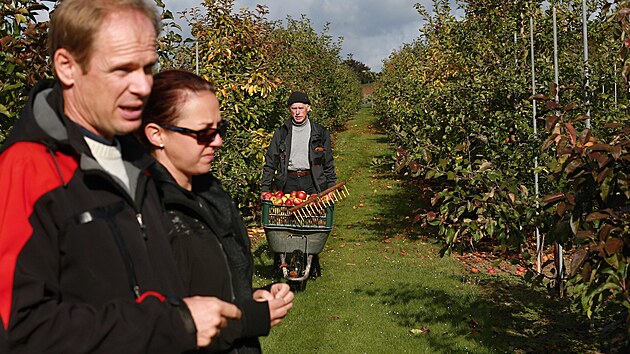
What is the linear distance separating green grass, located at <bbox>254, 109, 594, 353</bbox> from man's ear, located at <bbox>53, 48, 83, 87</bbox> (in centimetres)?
447

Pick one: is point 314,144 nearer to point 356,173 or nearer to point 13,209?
point 13,209

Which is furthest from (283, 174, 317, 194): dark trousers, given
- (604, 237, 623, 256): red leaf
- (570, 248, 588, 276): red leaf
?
(604, 237, 623, 256): red leaf

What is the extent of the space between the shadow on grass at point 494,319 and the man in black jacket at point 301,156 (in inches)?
56.5

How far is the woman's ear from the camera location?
198 cm

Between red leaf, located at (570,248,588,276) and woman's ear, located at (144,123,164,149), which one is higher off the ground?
woman's ear, located at (144,123,164,149)

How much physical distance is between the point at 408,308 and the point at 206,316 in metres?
5.69

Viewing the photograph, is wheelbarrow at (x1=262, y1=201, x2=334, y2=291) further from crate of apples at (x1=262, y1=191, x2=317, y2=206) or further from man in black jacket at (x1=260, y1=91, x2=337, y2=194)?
man in black jacket at (x1=260, y1=91, x2=337, y2=194)

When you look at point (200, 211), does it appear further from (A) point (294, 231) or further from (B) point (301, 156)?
(B) point (301, 156)

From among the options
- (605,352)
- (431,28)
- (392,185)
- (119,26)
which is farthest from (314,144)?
(392,185)

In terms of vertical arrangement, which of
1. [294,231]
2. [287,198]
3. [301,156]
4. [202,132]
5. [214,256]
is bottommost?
[294,231]

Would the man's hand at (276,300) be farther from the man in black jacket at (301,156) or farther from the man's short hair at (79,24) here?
the man in black jacket at (301,156)

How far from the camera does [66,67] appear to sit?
1.50 meters

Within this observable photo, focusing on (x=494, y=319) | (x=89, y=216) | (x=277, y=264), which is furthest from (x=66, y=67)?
(x=277, y=264)

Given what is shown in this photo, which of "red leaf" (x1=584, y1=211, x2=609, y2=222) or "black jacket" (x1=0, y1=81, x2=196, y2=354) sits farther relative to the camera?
"red leaf" (x1=584, y1=211, x2=609, y2=222)
